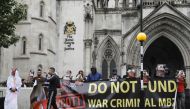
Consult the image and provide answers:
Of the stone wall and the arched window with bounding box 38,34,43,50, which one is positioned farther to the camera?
the arched window with bounding box 38,34,43,50

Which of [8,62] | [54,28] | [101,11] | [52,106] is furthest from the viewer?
[101,11]

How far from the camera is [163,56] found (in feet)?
135

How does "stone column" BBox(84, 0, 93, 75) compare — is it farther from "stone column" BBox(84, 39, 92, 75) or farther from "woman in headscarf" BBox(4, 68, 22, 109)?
"woman in headscarf" BBox(4, 68, 22, 109)

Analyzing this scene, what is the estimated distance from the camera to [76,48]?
36.2 meters

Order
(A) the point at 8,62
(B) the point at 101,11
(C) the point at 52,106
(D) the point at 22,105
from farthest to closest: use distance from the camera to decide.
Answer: (B) the point at 101,11 < (A) the point at 8,62 < (D) the point at 22,105 < (C) the point at 52,106

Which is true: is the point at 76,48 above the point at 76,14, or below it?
below

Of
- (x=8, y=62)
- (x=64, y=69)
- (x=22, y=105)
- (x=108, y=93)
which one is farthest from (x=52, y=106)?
(x=64, y=69)

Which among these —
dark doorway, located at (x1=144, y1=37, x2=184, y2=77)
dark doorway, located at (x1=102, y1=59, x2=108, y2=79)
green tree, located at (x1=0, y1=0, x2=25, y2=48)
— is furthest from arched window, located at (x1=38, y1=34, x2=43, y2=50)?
dark doorway, located at (x1=144, y1=37, x2=184, y2=77)

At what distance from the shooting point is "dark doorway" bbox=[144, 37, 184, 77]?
40562 mm

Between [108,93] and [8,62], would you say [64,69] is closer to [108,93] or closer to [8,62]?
[8,62]

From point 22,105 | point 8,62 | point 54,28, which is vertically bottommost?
point 22,105

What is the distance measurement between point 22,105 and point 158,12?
1817 cm

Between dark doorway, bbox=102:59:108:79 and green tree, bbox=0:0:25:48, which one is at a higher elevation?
green tree, bbox=0:0:25:48

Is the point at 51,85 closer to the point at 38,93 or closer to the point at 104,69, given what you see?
the point at 38,93
